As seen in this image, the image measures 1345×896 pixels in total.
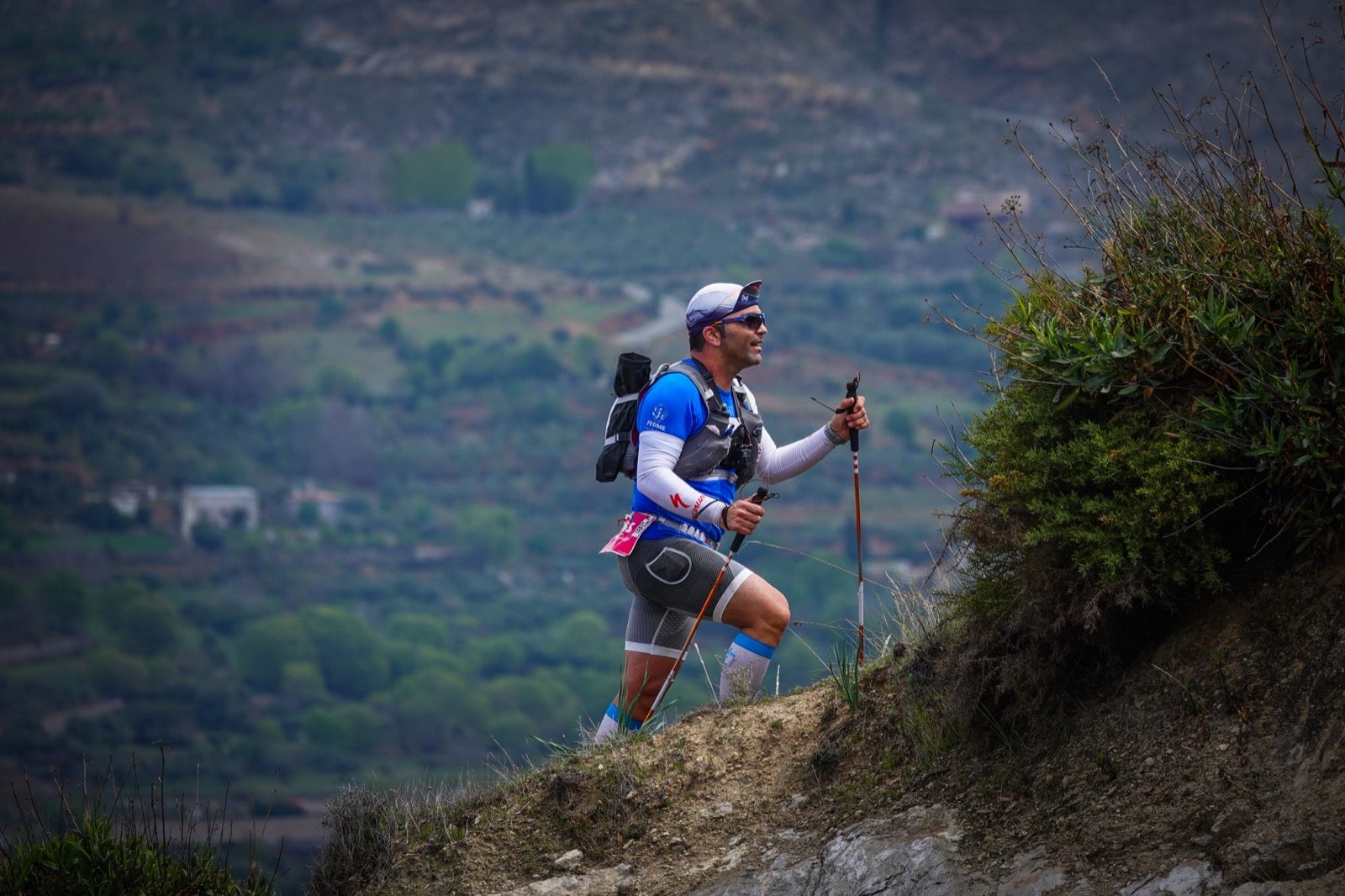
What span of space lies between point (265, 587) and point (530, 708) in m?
50.3

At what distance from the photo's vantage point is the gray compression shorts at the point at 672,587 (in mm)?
6945

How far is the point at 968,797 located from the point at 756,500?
1.63 m

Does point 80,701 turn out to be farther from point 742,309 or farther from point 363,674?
point 742,309

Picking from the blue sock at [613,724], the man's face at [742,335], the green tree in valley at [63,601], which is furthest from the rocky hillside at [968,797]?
the green tree in valley at [63,601]

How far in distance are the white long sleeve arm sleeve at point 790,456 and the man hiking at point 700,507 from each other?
0.01 m

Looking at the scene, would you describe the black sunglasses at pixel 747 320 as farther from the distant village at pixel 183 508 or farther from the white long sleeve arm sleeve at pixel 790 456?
the distant village at pixel 183 508

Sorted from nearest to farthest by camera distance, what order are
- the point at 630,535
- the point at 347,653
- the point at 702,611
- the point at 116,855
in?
the point at 116,855 → the point at 702,611 → the point at 630,535 → the point at 347,653

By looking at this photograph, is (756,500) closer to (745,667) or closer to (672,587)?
(672,587)

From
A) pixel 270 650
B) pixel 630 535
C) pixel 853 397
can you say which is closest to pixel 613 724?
pixel 630 535

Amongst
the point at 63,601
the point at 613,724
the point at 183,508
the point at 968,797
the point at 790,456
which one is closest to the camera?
the point at 968,797

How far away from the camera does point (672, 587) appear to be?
7.01 metres

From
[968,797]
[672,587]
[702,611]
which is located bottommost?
[968,797]

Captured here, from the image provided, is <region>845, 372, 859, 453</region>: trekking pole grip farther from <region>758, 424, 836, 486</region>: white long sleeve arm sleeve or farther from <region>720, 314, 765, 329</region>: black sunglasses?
<region>720, 314, 765, 329</region>: black sunglasses

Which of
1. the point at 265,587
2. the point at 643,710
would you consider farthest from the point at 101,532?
the point at 643,710
